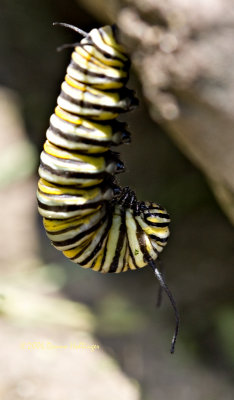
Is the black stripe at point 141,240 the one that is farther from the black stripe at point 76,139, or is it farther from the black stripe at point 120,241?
the black stripe at point 76,139

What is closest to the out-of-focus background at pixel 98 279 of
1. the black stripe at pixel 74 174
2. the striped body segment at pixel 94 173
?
the striped body segment at pixel 94 173

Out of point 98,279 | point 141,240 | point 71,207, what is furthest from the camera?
point 98,279

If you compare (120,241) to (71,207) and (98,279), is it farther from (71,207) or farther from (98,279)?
(98,279)

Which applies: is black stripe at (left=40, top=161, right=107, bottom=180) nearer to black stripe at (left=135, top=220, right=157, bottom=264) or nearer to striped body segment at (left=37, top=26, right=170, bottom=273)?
striped body segment at (left=37, top=26, right=170, bottom=273)

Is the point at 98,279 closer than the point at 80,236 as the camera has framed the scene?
No

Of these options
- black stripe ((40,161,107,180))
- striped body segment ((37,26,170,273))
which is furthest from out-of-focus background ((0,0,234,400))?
black stripe ((40,161,107,180))

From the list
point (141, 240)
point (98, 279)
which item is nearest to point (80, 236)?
point (141, 240)

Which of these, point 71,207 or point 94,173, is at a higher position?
point 94,173

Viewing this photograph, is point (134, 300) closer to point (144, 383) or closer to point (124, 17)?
point (144, 383)
